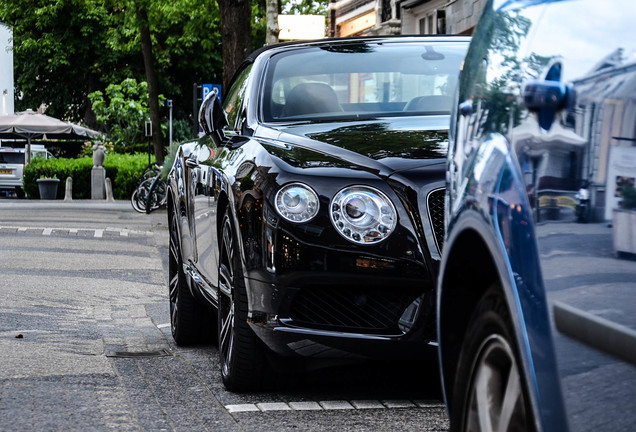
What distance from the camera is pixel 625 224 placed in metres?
2.13

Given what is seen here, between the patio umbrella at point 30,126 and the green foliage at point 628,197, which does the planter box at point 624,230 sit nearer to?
the green foliage at point 628,197

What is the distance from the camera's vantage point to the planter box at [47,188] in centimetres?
3694

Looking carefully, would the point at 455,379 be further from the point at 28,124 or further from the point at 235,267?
the point at 28,124

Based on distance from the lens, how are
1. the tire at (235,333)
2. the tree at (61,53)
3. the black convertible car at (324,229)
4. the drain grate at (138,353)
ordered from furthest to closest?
the tree at (61,53) < the drain grate at (138,353) < the tire at (235,333) < the black convertible car at (324,229)

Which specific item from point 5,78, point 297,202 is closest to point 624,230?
point 297,202

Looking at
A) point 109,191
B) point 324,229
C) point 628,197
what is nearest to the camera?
point 628,197

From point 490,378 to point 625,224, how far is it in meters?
0.79

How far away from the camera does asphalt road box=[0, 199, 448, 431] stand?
4988 mm

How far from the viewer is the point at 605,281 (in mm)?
2207

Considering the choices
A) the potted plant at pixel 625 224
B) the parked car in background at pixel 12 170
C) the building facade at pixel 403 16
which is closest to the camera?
the potted plant at pixel 625 224

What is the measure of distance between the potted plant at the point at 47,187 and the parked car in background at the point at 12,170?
1.54 m

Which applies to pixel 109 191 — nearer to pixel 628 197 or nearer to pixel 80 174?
pixel 80 174

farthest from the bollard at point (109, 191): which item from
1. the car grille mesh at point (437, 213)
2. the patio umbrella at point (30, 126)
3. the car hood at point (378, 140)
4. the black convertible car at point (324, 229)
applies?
the car grille mesh at point (437, 213)

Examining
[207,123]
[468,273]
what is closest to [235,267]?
[207,123]
